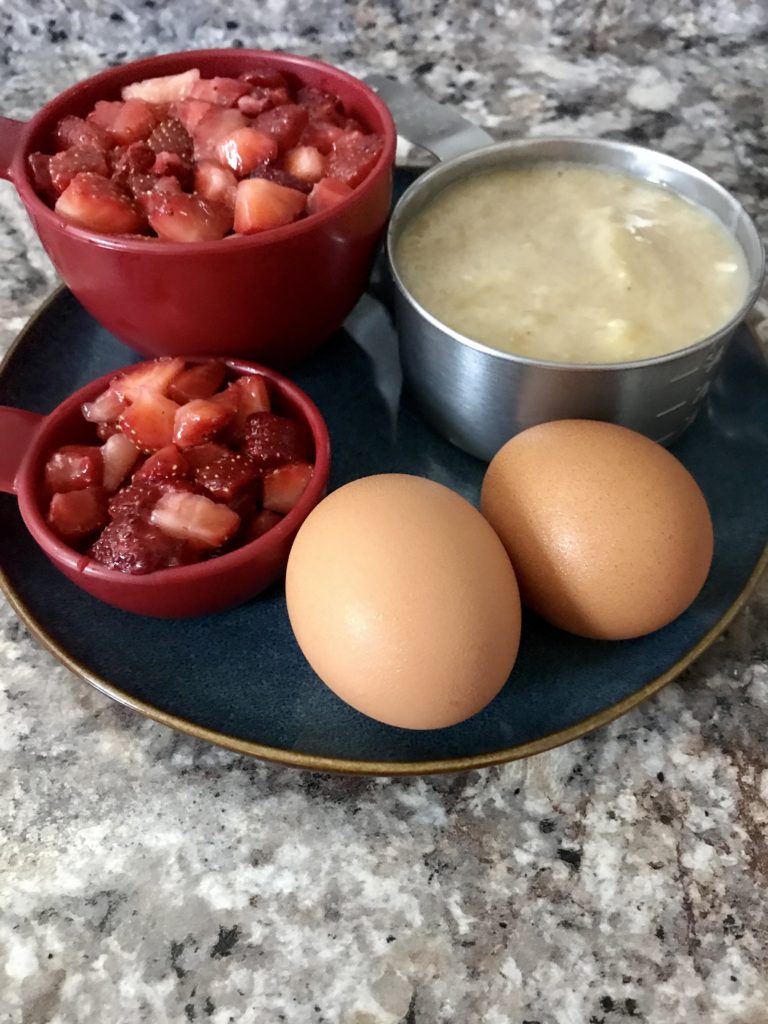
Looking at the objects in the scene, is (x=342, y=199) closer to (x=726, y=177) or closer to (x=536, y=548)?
(x=536, y=548)

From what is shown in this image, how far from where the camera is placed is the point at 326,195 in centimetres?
92

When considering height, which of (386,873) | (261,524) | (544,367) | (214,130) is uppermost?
(214,130)

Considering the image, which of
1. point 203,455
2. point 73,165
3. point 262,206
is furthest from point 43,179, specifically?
point 203,455

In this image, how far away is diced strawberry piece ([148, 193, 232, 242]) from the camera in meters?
0.89

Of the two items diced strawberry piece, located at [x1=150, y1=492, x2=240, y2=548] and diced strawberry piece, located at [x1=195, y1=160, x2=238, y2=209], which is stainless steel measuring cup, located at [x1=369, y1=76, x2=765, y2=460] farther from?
diced strawberry piece, located at [x1=150, y1=492, x2=240, y2=548]

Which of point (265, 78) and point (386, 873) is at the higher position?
point (265, 78)

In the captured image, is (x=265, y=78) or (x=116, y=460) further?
(x=265, y=78)

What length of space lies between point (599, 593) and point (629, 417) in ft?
0.77

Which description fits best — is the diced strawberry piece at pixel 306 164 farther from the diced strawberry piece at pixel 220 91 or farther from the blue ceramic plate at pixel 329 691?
the blue ceramic plate at pixel 329 691

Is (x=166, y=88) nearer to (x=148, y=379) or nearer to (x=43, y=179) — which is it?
(x=43, y=179)

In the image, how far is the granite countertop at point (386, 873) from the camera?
0.67m

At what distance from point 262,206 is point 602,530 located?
46 centimetres

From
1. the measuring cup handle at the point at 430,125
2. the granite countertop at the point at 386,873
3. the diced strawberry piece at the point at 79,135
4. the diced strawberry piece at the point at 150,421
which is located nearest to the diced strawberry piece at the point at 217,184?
the diced strawberry piece at the point at 79,135

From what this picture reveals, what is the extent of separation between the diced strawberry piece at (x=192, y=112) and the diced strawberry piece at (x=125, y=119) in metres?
0.03
